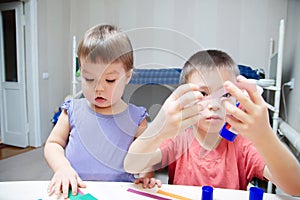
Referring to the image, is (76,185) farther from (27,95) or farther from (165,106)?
(27,95)

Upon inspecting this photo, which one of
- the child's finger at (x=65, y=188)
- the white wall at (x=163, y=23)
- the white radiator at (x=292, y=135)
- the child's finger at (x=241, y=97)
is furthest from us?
the white wall at (x=163, y=23)

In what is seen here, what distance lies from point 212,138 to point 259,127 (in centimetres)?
31

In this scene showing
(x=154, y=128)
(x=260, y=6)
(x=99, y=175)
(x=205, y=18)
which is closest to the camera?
(x=154, y=128)

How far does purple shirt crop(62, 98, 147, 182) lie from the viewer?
1.91 ft

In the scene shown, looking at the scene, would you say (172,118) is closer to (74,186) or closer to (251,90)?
Answer: (251,90)

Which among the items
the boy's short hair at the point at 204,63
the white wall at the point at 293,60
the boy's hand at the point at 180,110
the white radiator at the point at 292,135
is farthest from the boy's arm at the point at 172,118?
the white wall at the point at 293,60

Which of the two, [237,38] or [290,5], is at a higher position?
[290,5]

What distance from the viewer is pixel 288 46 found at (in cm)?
182

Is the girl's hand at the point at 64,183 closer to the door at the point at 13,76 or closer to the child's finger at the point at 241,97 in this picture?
the child's finger at the point at 241,97

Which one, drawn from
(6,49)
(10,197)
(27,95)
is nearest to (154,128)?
(10,197)

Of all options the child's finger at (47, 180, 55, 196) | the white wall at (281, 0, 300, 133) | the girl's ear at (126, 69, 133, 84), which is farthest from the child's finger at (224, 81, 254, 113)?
the white wall at (281, 0, 300, 133)

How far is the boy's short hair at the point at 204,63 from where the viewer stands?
0.49 meters

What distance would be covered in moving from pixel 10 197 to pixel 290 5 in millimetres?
2255

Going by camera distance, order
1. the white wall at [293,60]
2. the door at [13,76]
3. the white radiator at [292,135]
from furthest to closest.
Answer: the door at [13,76], the white wall at [293,60], the white radiator at [292,135]
